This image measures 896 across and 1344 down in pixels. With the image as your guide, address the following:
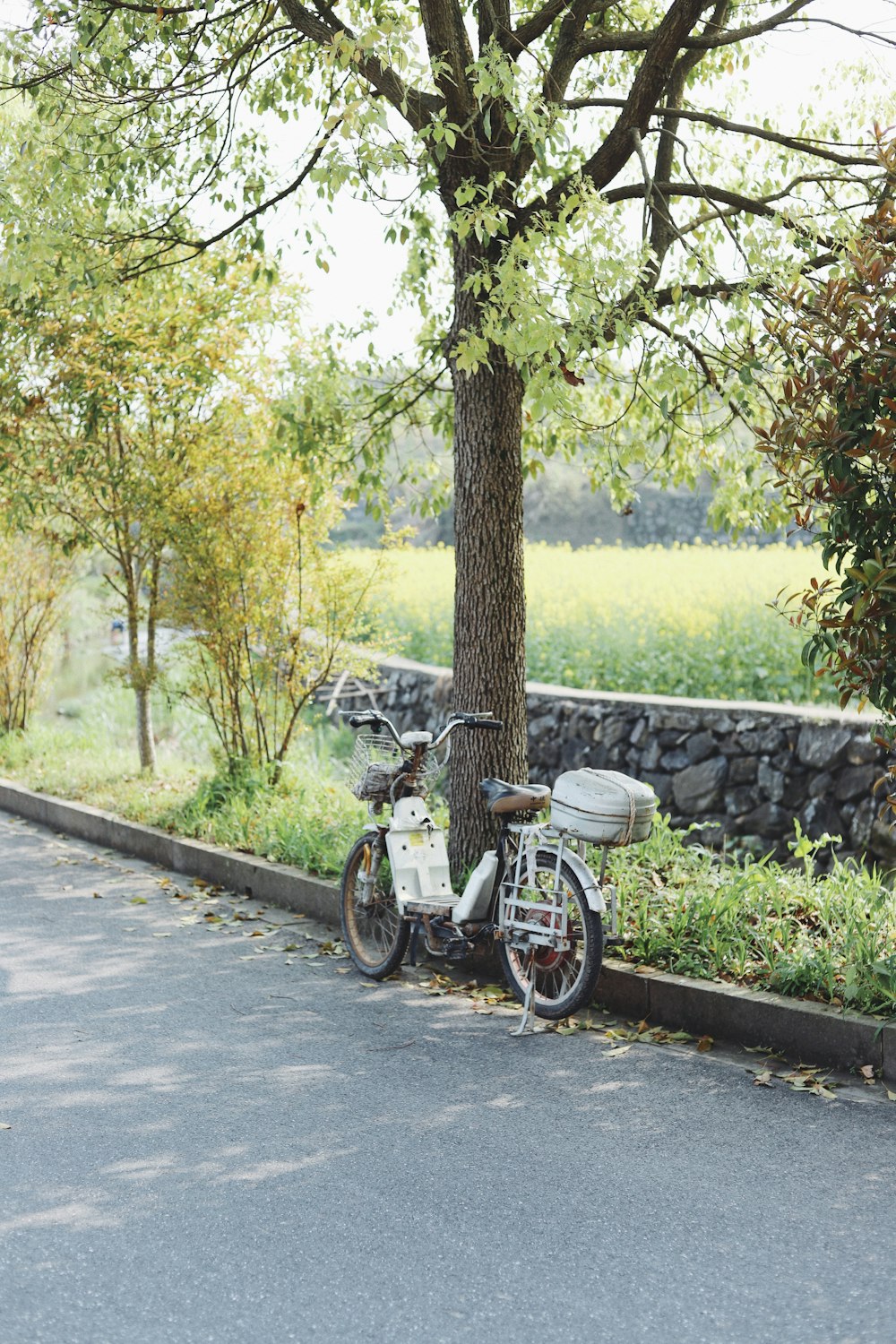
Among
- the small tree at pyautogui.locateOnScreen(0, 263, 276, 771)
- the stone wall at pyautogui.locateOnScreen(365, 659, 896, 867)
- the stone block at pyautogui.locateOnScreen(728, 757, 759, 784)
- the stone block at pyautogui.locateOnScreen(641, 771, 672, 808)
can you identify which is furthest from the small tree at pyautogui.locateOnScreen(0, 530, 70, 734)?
the stone block at pyautogui.locateOnScreen(728, 757, 759, 784)

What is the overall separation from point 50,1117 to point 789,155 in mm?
6885

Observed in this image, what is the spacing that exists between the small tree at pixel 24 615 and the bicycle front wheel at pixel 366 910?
8247 millimetres

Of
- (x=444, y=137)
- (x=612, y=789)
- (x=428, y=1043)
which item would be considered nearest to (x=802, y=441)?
(x=612, y=789)

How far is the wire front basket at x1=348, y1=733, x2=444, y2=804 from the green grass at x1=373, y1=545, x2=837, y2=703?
3204 millimetres

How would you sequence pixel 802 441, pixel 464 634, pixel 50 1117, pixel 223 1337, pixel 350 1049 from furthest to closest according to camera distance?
pixel 464 634, pixel 350 1049, pixel 802 441, pixel 50 1117, pixel 223 1337

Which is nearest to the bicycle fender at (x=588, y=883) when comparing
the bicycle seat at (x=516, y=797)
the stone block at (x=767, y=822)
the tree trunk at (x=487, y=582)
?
the bicycle seat at (x=516, y=797)

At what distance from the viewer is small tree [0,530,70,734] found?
14.2m

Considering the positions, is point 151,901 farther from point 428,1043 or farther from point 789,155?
point 789,155

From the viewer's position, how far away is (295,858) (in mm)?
8289

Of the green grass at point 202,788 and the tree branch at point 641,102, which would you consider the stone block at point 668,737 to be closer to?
the green grass at point 202,788

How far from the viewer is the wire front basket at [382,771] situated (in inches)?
264

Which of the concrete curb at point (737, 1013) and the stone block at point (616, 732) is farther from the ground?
the stone block at point (616, 732)

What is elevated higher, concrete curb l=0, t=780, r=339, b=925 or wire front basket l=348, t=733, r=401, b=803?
wire front basket l=348, t=733, r=401, b=803

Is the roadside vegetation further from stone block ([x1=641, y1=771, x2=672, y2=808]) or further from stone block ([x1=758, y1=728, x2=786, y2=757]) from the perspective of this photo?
stone block ([x1=758, y1=728, x2=786, y2=757])
